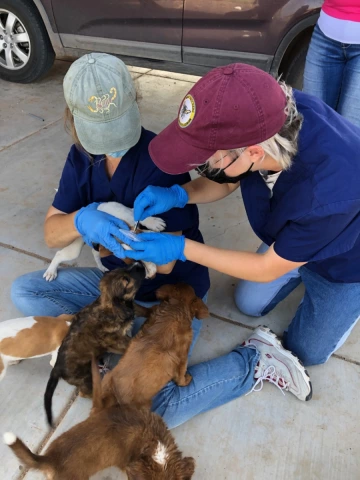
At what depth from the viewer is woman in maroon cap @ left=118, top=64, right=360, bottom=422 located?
1.52 metres

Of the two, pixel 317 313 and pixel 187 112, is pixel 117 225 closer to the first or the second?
pixel 187 112

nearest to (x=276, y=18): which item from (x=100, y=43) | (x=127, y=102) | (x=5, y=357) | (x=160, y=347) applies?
(x=100, y=43)

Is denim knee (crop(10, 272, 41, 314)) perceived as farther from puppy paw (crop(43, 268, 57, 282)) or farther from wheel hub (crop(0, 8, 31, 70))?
wheel hub (crop(0, 8, 31, 70))

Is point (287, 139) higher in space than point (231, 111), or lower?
lower

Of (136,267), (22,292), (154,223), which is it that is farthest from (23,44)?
(136,267)

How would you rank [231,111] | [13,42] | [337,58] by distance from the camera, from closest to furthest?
1. [231,111]
2. [337,58]
3. [13,42]

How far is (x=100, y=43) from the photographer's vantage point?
5.21 meters

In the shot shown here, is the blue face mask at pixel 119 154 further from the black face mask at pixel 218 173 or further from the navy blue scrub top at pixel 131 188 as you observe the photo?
the black face mask at pixel 218 173

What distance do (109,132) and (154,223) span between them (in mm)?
615

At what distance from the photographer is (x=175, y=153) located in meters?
1.71

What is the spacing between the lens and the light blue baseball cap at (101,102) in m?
1.92

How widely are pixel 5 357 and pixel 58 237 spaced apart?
0.74 metres

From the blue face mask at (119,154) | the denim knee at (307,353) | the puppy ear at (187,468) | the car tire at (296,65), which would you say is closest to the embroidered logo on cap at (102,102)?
the blue face mask at (119,154)

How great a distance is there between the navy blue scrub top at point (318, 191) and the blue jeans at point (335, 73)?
132cm
